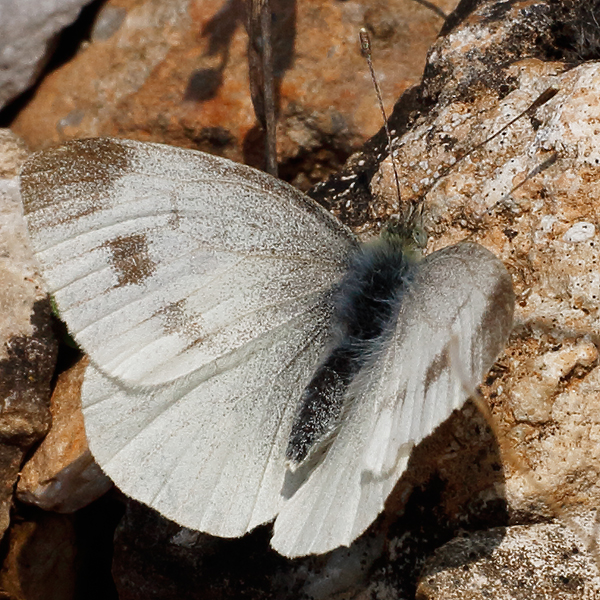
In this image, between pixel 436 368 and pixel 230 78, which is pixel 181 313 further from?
pixel 230 78

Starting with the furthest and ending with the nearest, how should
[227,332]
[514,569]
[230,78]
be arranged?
[230,78] → [227,332] → [514,569]

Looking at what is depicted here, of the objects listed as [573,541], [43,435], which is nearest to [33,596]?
[43,435]

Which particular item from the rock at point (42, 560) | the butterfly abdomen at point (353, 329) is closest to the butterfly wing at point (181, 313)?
the butterfly abdomen at point (353, 329)

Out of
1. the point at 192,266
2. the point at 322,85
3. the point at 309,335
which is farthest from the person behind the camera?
the point at 322,85

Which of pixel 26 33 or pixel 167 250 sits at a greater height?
pixel 26 33

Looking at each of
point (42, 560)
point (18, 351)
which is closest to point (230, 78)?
point (18, 351)

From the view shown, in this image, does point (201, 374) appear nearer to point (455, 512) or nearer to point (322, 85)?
point (455, 512)
